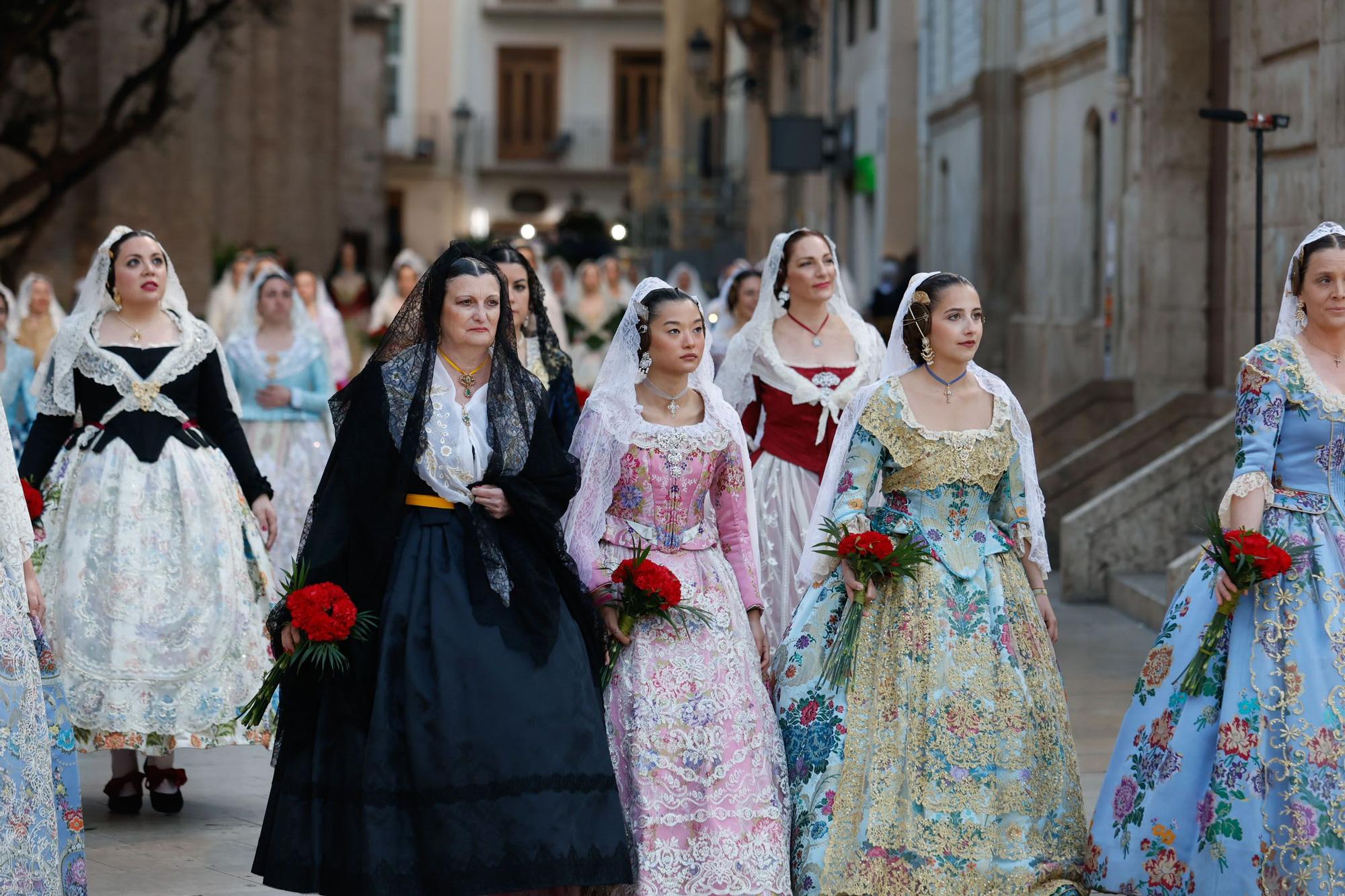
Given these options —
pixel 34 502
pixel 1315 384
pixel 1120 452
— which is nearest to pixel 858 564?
pixel 1315 384

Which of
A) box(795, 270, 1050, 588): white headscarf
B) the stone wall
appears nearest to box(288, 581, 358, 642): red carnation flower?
box(795, 270, 1050, 588): white headscarf

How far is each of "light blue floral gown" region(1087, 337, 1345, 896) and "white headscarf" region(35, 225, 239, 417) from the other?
3776mm

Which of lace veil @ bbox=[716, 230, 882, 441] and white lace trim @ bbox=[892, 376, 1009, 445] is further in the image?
lace veil @ bbox=[716, 230, 882, 441]

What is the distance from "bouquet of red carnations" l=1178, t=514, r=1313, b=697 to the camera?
5.70m

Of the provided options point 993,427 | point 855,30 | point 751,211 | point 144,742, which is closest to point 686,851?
point 993,427

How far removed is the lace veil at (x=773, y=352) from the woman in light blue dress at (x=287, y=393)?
131 inches

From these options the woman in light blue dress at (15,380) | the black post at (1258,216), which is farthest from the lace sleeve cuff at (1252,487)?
the woman in light blue dress at (15,380)

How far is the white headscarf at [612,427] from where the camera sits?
6172 mm

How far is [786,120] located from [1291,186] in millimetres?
10038

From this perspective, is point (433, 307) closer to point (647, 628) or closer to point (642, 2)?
point (647, 628)

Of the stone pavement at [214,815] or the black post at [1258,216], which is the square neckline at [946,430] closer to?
the stone pavement at [214,815]

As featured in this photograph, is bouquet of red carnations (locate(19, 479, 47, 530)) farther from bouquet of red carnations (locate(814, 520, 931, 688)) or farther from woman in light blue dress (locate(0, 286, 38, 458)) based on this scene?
woman in light blue dress (locate(0, 286, 38, 458))

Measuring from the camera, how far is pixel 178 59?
22.2 meters

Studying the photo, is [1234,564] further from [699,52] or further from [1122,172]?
[699,52]
